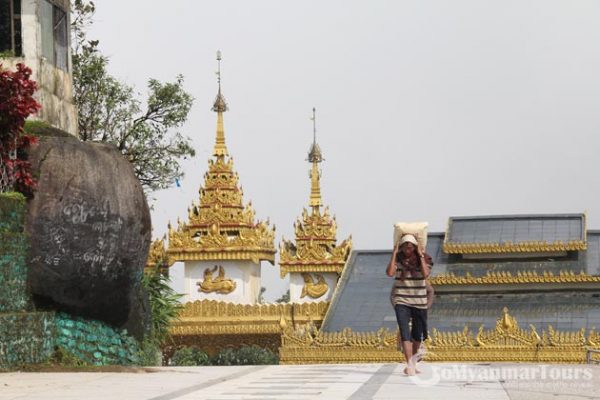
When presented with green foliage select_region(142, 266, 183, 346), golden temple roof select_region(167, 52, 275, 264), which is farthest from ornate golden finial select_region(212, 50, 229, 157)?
green foliage select_region(142, 266, 183, 346)

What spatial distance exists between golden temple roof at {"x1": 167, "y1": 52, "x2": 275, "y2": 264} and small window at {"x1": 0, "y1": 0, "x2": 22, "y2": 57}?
1342cm

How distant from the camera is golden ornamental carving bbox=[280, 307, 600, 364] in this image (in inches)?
918

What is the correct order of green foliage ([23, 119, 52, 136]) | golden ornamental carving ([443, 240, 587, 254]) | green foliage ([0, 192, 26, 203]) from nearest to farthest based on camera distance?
green foliage ([0, 192, 26, 203]) < green foliage ([23, 119, 52, 136]) < golden ornamental carving ([443, 240, 587, 254])

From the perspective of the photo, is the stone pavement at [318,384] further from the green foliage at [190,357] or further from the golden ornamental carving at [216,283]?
the golden ornamental carving at [216,283]

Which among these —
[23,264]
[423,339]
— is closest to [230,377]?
[423,339]

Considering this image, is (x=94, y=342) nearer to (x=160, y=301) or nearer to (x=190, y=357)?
(x=160, y=301)

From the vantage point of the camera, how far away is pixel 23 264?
1354cm

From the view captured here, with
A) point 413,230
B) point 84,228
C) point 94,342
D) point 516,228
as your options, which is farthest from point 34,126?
point 516,228

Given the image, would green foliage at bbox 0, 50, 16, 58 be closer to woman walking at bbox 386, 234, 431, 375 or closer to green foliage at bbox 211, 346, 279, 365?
woman walking at bbox 386, 234, 431, 375

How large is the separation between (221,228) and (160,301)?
8.73 m

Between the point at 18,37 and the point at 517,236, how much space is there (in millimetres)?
13188

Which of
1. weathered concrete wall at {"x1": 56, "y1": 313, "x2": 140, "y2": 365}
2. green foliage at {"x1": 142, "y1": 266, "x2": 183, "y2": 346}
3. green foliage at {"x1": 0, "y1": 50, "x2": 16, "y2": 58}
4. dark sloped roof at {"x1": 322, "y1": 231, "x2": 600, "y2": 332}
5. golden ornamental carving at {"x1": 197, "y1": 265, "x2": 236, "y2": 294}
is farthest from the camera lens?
golden ornamental carving at {"x1": 197, "y1": 265, "x2": 236, "y2": 294}

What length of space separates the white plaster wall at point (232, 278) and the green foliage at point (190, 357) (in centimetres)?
151

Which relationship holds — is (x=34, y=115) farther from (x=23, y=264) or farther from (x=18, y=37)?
(x=23, y=264)
